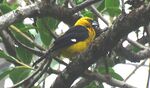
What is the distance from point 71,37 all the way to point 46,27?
57 cm

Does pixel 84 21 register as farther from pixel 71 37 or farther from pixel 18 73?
pixel 18 73

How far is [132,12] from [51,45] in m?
0.92

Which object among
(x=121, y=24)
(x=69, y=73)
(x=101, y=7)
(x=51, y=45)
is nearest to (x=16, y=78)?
(x=51, y=45)

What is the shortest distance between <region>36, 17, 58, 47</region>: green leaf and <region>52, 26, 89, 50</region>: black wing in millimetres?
133

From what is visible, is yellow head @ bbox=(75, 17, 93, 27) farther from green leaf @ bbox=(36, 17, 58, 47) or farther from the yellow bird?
green leaf @ bbox=(36, 17, 58, 47)

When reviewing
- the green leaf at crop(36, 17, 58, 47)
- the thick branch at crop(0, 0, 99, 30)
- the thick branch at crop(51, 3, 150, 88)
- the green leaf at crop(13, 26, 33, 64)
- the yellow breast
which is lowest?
the thick branch at crop(51, 3, 150, 88)

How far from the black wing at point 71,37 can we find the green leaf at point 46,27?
0.44ft

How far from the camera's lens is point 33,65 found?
2158mm

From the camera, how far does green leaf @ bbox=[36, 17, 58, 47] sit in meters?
2.21

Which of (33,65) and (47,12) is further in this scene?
(33,65)

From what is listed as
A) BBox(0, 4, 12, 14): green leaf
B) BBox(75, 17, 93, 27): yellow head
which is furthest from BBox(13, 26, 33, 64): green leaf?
BBox(75, 17, 93, 27): yellow head

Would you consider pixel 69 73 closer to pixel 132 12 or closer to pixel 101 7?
pixel 132 12

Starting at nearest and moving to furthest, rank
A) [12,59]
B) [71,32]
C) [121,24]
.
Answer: [121,24] → [12,59] → [71,32]

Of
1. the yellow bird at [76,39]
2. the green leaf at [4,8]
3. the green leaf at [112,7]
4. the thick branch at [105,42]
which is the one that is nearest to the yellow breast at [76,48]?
the yellow bird at [76,39]
